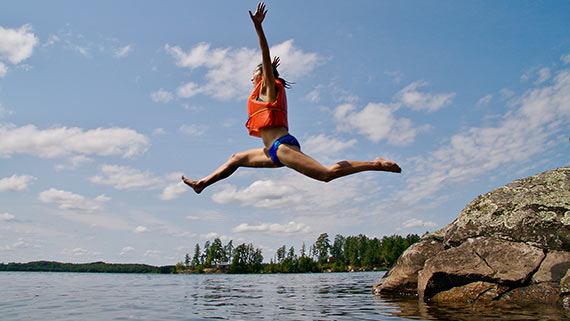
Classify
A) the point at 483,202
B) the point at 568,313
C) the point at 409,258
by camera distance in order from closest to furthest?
1. the point at 568,313
2. the point at 483,202
3. the point at 409,258

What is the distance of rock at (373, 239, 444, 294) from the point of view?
11.0 meters

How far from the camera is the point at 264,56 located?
4508mm

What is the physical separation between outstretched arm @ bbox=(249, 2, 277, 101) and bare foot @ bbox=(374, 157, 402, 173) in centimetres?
158

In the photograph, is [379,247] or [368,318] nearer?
[368,318]

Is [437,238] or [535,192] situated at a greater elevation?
[535,192]

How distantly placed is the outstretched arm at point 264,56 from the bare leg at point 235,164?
790 mm

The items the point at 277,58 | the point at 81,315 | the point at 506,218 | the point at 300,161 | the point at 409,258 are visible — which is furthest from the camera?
the point at 409,258

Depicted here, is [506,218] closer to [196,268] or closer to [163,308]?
[163,308]

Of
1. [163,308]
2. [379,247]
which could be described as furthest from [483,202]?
[379,247]

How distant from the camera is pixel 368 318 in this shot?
6.79m

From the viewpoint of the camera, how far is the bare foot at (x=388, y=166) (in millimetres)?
4781

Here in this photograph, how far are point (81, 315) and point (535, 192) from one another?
10645 millimetres

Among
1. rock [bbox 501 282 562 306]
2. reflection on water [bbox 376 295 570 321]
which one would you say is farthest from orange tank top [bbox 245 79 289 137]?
rock [bbox 501 282 562 306]

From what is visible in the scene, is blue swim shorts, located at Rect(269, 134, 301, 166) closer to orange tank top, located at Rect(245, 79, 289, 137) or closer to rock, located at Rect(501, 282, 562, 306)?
orange tank top, located at Rect(245, 79, 289, 137)
